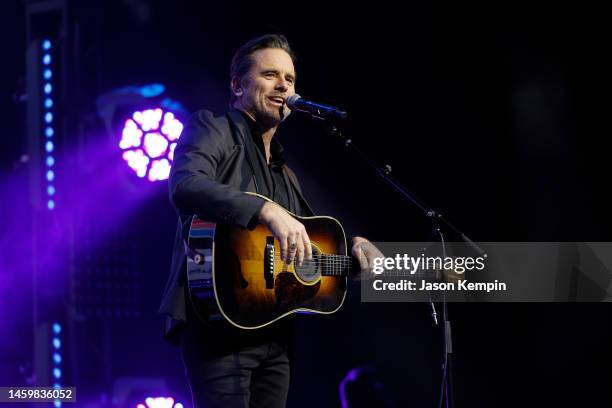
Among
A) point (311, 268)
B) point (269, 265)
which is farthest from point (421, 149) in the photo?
point (269, 265)

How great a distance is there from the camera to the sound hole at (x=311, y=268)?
2.37 m

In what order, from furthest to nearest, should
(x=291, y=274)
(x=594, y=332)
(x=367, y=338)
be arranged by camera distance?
(x=367, y=338)
(x=594, y=332)
(x=291, y=274)

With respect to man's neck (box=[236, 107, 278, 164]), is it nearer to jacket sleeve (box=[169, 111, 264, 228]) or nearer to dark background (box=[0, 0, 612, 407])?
jacket sleeve (box=[169, 111, 264, 228])

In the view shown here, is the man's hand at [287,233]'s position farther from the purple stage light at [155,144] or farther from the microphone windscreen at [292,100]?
the purple stage light at [155,144]

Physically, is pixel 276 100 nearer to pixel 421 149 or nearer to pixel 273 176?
pixel 273 176

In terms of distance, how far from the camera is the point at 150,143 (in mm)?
4301

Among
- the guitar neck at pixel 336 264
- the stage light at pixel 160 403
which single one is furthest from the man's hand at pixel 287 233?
the stage light at pixel 160 403

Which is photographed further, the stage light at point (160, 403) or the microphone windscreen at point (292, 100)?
the stage light at point (160, 403)

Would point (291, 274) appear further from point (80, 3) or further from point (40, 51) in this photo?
point (80, 3)

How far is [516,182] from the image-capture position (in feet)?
12.6

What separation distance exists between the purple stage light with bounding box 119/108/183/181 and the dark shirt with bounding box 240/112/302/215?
6.15 ft

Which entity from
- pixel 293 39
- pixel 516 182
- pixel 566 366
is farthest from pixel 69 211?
pixel 566 366

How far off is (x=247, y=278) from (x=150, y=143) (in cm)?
241

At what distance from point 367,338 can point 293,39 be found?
1.99 meters
